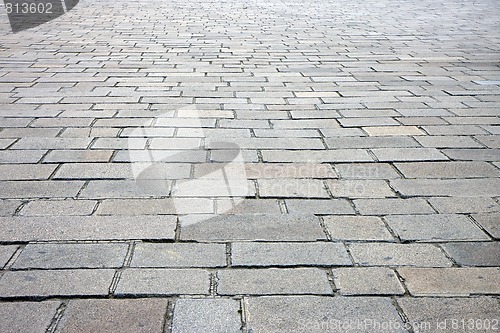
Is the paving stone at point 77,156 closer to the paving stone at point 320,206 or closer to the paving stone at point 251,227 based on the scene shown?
the paving stone at point 251,227

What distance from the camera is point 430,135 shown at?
140 inches

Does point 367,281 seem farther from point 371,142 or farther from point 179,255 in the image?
point 371,142

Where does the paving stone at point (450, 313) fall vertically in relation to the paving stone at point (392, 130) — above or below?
above

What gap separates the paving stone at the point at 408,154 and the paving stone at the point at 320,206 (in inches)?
26.9

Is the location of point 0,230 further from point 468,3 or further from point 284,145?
point 468,3

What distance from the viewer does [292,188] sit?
277 cm

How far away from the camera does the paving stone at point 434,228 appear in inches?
90.0

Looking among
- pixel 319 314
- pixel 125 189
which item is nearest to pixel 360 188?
pixel 319 314

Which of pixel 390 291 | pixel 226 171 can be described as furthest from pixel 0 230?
pixel 390 291

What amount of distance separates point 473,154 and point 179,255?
6.79 feet

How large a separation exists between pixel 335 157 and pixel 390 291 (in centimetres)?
137

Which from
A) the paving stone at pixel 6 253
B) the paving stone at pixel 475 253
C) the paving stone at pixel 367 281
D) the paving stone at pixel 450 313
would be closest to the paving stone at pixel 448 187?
the paving stone at pixel 475 253

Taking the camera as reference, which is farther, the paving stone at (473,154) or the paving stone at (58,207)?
the paving stone at (473,154)

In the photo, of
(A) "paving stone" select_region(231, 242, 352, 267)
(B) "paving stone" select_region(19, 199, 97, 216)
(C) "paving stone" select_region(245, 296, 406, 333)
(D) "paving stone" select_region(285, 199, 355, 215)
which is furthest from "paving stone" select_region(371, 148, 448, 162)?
(B) "paving stone" select_region(19, 199, 97, 216)
